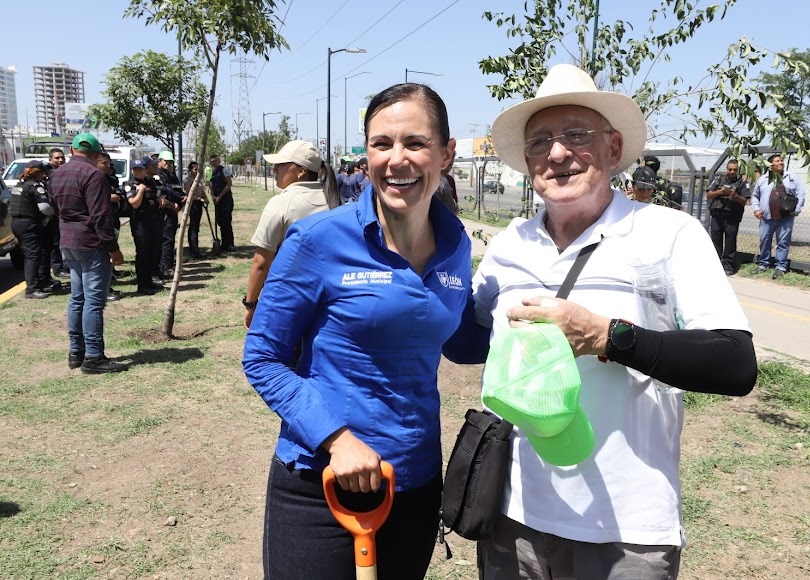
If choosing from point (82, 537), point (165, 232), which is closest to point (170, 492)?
point (82, 537)

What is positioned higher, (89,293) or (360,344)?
(360,344)

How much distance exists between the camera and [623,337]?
153cm

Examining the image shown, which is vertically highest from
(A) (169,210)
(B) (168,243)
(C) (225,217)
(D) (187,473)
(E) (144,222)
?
(A) (169,210)

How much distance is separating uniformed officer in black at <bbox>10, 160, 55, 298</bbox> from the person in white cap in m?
9.25

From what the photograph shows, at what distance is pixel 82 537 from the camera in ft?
11.4

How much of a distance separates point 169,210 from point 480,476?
401 inches

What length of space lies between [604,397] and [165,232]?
11.2m

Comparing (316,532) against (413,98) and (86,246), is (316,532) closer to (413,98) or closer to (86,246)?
(413,98)

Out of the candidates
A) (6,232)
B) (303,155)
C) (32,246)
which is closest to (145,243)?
(32,246)

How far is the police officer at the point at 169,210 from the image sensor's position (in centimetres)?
1092

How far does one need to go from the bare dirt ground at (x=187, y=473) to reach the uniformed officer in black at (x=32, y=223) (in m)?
3.15

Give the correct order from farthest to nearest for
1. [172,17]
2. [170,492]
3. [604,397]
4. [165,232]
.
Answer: [165,232]
[172,17]
[170,492]
[604,397]

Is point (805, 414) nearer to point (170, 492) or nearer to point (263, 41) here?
point (170, 492)

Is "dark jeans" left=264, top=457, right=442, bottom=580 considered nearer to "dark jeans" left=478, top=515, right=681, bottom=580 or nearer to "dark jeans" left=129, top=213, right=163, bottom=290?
"dark jeans" left=478, top=515, right=681, bottom=580
